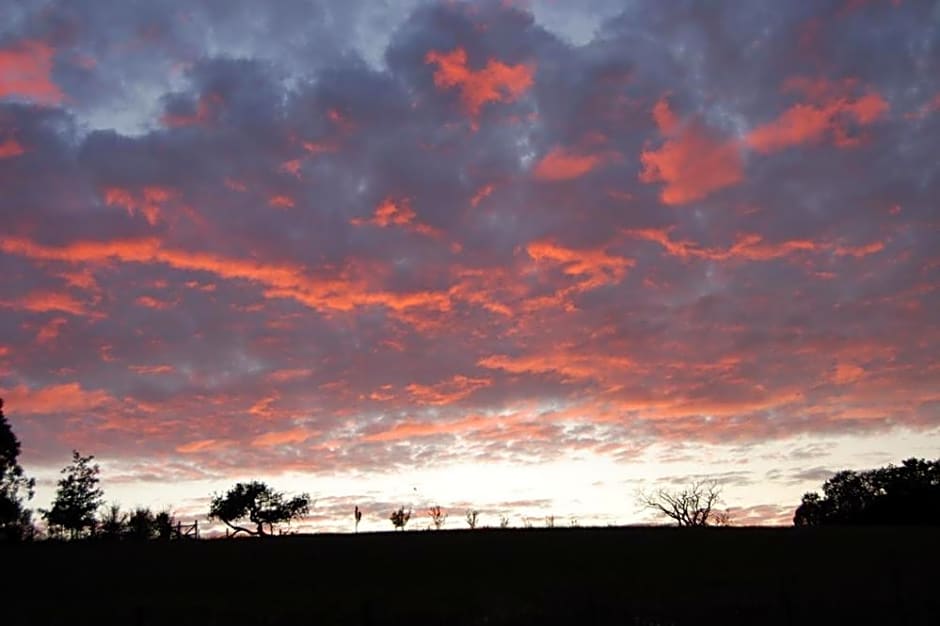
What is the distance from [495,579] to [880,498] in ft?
238

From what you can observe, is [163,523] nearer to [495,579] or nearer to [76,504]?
[76,504]

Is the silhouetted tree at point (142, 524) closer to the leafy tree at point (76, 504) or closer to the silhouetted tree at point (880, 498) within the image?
the leafy tree at point (76, 504)

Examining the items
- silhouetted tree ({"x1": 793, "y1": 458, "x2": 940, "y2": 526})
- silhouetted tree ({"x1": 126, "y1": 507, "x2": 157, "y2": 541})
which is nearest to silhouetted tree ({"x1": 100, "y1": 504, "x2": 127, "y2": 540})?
silhouetted tree ({"x1": 126, "y1": 507, "x2": 157, "y2": 541})

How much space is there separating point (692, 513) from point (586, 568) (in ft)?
272

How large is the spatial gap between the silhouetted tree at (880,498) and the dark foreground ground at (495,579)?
92.3ft

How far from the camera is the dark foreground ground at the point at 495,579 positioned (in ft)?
95.4

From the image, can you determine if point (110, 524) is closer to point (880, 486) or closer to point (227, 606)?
point (227, 606)

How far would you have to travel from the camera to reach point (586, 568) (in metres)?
50.2

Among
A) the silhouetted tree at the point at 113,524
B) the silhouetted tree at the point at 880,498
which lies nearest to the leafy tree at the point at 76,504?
the silhouetted tree at the point at 113,524

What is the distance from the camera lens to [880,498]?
332 feet

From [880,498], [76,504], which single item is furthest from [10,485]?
[880,498]

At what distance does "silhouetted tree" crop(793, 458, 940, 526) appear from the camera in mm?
96688

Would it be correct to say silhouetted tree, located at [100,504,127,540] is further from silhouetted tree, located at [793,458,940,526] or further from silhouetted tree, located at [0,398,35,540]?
silhouetted tree, located at [793,458,940,526]

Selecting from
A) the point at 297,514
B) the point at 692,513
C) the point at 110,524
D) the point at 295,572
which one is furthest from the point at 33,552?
the point at 692,513
